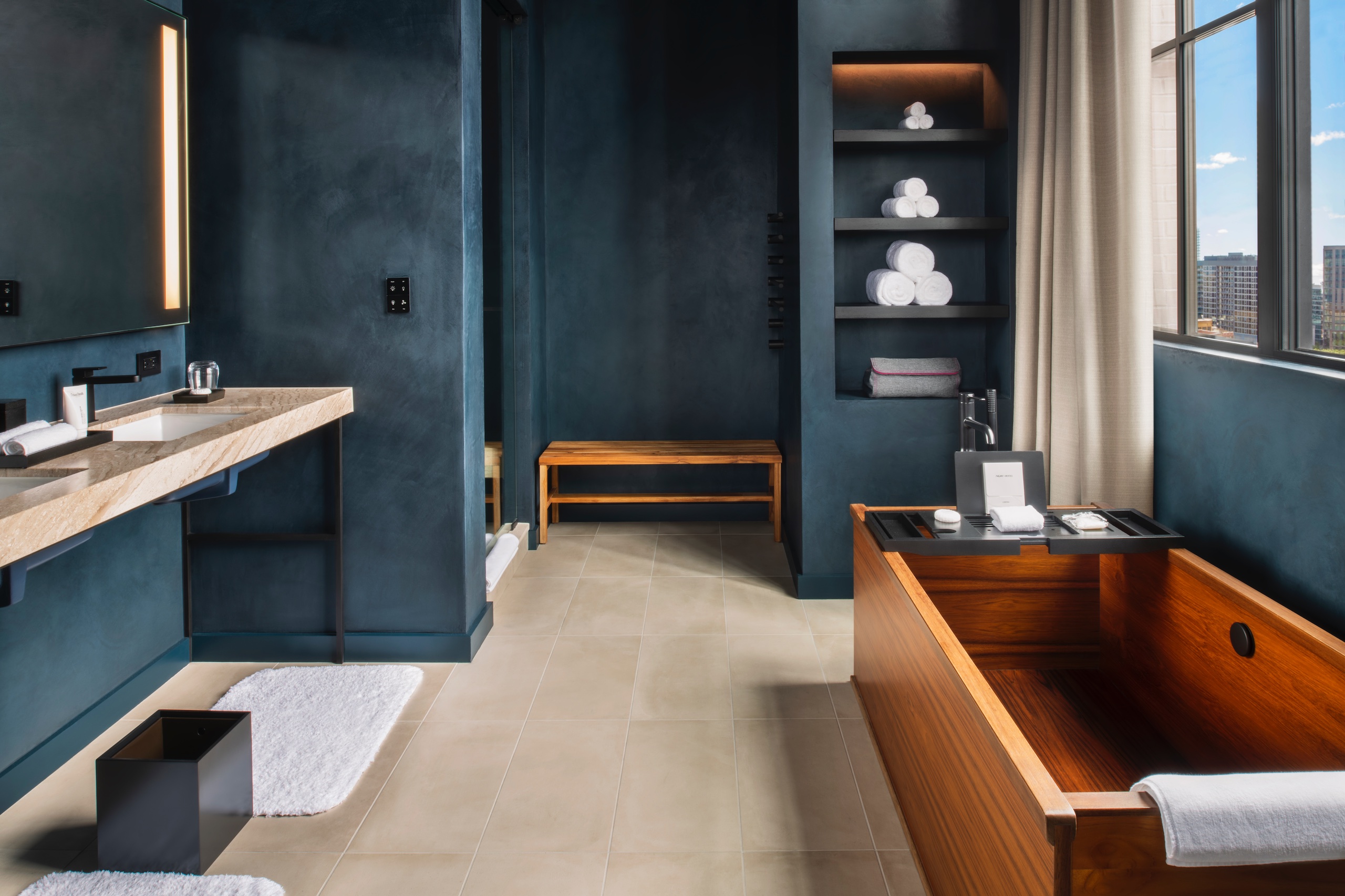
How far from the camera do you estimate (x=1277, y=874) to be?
1.21 m

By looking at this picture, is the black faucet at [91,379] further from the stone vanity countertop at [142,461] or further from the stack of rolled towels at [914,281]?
the stack of rolled towels at [914,281]

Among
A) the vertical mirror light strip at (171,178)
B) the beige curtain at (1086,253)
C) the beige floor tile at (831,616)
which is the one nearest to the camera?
the beige curtain at (1086,253)

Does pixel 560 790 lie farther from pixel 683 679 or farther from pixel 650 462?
pixel 650 462

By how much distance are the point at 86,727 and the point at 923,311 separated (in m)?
3.19

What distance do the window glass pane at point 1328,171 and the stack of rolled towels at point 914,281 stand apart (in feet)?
5.73

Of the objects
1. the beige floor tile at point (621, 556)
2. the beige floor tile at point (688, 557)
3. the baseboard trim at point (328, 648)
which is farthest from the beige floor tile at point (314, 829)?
the beige floor tile at point (688, 557)

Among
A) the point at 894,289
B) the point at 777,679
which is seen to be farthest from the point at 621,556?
the point at 894,289

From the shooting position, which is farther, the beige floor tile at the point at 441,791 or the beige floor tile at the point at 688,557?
the beige floor tile at the point at 688,557

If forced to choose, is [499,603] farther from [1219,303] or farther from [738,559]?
[1219,303]

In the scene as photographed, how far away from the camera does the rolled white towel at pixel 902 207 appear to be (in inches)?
151

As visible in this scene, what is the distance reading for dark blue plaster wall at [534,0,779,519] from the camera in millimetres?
4996

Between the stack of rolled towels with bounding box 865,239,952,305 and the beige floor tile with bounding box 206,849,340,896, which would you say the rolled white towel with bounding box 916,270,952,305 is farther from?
the beige floor tile with bounding box 206,849,340,896

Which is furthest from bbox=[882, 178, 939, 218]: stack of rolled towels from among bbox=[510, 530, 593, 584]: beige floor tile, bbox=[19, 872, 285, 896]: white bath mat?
bbox=[19, 872, 285, 896]: white bath mat

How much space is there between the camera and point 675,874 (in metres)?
2.00
